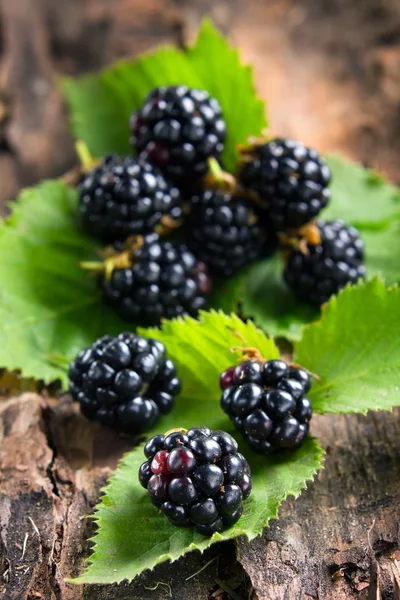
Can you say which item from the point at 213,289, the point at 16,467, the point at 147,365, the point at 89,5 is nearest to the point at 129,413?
the point at 147,365

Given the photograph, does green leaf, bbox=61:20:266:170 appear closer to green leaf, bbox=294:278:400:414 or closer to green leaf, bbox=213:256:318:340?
green leaf, bbox=213:256:318:340

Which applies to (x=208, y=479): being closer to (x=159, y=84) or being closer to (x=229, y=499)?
(x=229, y=499)

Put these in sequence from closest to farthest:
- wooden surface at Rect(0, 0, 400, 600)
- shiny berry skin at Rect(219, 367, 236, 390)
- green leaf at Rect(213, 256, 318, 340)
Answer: wooden surface at Rect(0, 0, 400, 600) → shiny berry skin at Rect(219, 367, 236, 390) → green leaf at Rect(213, 256, 318, 340)

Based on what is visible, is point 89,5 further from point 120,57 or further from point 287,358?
point 287,358

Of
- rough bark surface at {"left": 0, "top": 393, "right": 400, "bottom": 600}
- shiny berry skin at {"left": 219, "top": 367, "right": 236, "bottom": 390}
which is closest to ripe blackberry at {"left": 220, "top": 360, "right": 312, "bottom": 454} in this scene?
shiny berry skin at {"left": 219, "top": 367, "right": 236, "bottom": 390}

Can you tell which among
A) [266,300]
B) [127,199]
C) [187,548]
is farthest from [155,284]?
[187,548]

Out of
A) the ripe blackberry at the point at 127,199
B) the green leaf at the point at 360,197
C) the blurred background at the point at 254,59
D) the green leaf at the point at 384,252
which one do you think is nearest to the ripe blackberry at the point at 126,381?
the ripe blackberry at the point at 127,199

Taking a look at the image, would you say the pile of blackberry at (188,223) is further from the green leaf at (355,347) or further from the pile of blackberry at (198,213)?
the green leaf at (355,347)
